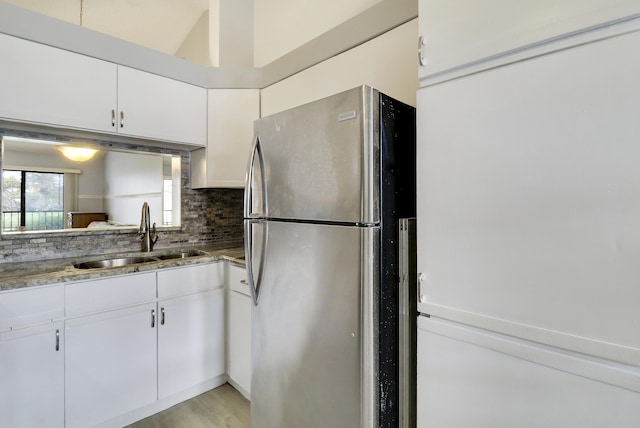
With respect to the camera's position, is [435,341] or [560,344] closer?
[560,344]

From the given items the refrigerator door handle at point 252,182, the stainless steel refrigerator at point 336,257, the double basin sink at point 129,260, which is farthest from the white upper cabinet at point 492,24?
the double basin sink at point 129,260

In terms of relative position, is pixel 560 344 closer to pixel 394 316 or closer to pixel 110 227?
pixel 394 316

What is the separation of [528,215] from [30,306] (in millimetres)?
2090

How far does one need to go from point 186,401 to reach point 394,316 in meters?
1.73

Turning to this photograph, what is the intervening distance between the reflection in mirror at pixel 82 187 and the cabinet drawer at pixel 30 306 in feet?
2.34

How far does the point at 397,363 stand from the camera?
1.10m

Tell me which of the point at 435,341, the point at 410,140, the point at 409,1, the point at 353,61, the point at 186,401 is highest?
the point at 409,1

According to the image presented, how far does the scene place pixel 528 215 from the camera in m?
0.76

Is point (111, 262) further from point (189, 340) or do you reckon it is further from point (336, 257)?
point (336, 257)

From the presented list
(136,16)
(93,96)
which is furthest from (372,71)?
(136,16)

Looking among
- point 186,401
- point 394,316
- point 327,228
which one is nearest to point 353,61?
point 327,228

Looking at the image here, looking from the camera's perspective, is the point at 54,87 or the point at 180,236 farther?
the point at 180,236

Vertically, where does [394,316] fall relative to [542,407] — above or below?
above

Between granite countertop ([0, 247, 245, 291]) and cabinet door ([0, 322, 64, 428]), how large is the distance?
232 millimetres
